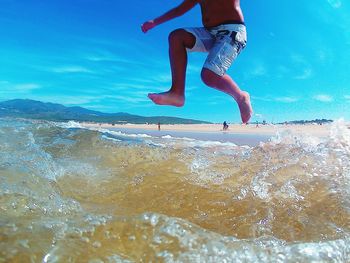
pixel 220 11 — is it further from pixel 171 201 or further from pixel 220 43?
pixel 171 201

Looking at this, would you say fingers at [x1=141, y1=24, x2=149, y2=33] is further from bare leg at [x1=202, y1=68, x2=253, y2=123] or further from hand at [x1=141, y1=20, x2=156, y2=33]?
bare leg at [x1=202, y1=68, x2=253, y2=123]

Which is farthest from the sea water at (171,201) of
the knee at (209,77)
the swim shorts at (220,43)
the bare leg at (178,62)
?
the swim shorts at (220,43)

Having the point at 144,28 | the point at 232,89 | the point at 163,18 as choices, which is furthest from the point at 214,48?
the point at 144,28

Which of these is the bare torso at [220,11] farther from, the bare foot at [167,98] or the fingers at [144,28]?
the bare foot at [167,98]

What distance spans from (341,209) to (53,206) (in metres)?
1.64

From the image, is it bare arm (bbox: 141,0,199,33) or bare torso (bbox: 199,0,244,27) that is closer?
bare torso (bbox: 199,0,244,27)

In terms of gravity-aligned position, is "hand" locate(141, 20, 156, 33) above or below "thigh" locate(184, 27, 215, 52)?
above

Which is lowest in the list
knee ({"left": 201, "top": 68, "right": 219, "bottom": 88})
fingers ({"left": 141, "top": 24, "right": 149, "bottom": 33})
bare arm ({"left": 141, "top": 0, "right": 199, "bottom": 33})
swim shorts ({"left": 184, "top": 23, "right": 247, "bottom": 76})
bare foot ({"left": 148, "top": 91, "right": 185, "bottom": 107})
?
bare foot ({"left": 148, "top": 91, "right": 185, "bottom": 107})

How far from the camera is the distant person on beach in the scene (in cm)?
440

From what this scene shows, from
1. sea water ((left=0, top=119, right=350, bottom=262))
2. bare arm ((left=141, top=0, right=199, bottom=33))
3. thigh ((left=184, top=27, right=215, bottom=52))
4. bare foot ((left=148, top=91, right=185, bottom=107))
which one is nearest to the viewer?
sea water ((left=0, top=119, right=350, bottom=262))

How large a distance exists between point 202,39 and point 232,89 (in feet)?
2.04

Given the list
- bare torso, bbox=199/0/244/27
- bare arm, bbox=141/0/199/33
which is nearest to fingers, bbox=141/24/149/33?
bare arm, bbox=141/0/199/33

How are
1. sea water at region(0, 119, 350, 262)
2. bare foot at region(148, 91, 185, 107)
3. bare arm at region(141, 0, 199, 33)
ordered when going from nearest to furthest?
sea water at region(0, 119, 350, 262), bare foot at region(148, 91, 185, 107), bare arm at region(141, 0, 199, 33)

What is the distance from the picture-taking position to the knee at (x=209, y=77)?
14.4 ft
